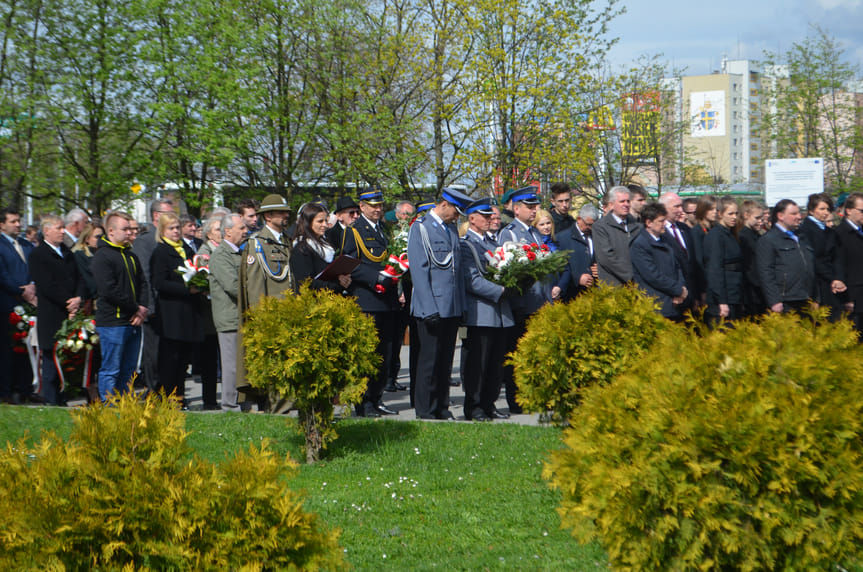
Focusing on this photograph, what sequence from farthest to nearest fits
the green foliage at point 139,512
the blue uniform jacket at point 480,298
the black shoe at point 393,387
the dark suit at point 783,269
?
the black shoe at point 393,387 → the dark suit at point 783,269 → the blue uniform jacket at point 480,298 → the green foliage at point 139,512

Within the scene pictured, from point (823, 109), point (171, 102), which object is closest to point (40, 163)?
point (171, 102)

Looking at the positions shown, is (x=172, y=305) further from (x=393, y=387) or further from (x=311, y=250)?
(x=393, y=387)

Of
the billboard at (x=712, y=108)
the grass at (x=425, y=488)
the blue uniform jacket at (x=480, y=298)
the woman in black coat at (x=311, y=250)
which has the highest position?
the billboard at (x=712, y=108)

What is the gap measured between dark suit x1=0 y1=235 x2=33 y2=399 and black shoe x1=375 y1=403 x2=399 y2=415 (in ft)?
15.7

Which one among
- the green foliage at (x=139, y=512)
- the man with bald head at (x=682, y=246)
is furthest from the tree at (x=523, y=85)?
the green foliage at (x=139, y=512)

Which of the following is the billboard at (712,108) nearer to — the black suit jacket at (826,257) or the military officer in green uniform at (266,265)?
the black suit jacket at (826,257)

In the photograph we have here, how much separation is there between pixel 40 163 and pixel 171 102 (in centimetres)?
403

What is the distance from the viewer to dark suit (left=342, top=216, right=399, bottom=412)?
9.77m

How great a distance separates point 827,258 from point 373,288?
646cm

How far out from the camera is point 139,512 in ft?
10.1

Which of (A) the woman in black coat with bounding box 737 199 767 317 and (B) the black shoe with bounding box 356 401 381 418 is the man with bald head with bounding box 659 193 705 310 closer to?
(A) the woman in black coat with bounding box 737 199 767 317

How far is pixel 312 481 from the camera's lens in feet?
22.1

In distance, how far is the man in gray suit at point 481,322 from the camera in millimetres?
9461

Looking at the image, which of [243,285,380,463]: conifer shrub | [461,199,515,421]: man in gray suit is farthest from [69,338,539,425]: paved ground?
[243,285,380,463]: conifer shrub
